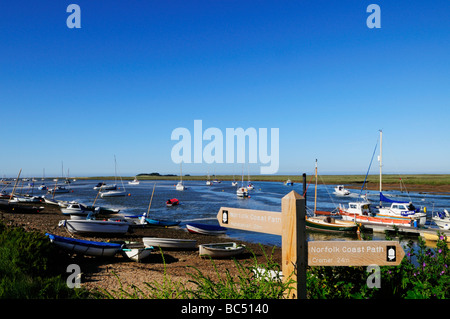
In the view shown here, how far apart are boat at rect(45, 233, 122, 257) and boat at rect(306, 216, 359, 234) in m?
20.3

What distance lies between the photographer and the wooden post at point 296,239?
3.43m

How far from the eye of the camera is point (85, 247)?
13.2 m

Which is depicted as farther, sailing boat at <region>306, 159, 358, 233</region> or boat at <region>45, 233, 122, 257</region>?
sailing boat at <region>306, 159, 358, 233</region>

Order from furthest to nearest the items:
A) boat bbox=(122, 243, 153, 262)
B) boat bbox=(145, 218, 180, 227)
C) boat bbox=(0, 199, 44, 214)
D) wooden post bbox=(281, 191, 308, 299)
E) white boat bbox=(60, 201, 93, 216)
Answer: boat bbox=(0, 199, 44, 214) → white boat bbox=(60, 201, 93, 216) → boat bbox=(145, 218, 180, 227) → boat bbox=(122, 243, 153, 262) → wooden post bbox=(281, 191, 308, 299)

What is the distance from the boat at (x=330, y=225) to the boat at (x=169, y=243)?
1465 centimetres

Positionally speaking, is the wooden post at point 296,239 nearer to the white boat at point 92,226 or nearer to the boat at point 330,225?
the white boat at point 92,226

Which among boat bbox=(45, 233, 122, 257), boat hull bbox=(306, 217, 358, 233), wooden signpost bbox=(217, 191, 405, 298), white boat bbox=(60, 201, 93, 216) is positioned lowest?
boat hull bbox=(306, 217, 358, 233)

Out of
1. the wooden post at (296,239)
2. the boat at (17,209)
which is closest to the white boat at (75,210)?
the boat at (17,209)

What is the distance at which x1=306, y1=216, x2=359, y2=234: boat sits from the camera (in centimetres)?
2802

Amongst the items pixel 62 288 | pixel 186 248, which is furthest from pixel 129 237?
pixel 62 288

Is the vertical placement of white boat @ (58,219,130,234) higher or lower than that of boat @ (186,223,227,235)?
higher

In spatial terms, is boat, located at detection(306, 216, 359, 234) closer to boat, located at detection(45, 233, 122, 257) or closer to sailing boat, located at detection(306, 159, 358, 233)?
sailing boat, located at detection(306, 159, 358, 233)

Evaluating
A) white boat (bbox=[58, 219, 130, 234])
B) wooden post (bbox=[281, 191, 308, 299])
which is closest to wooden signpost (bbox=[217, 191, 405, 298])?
wooden post (bbox=[281, 191, 308, 299])

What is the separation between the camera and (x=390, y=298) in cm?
445
